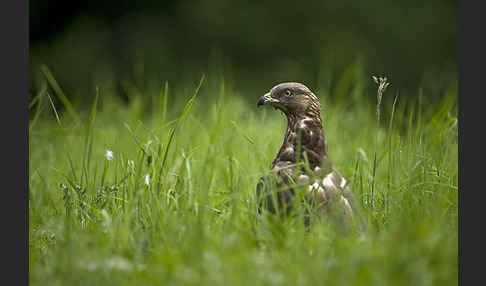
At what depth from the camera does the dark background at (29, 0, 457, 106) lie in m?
8.85

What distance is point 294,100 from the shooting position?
3219 mm

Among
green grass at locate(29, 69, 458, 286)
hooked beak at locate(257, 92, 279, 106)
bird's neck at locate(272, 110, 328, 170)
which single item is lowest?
green grass at locate(29, 69, 458, 286)

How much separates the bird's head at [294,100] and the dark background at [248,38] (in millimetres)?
5446

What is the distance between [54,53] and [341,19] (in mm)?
4889

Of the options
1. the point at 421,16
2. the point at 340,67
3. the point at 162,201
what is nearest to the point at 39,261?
the point at 162,201

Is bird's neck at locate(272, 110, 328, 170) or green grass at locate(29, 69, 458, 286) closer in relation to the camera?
green grass at locate(29, 69, 458, 286)

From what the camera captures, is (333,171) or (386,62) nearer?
(333,171)

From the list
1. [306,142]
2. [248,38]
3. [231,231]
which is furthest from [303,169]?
[248,38]

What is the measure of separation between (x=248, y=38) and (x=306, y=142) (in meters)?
6.24

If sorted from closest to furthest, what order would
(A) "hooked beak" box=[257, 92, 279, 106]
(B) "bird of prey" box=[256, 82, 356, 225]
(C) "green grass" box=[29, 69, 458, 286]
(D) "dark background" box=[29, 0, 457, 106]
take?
(C) "green grass" box=[29, 69, 458, 286] < (B) "bird of prey" box=[256, 82, 356, 225] < (A) "hooked beak" box=[257, 92, 279, 106] < (D) "dark background" box=[29, 0, 457, 106]

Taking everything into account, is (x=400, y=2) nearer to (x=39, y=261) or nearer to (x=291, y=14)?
(x=291, y=14)

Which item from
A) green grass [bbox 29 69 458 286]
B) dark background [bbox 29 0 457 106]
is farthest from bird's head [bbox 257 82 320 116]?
dark background [bbox 29 0 457 106]

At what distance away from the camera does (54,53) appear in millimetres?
9125

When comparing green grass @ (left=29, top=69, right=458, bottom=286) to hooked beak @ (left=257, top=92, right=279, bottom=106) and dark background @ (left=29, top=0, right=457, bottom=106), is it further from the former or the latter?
dark background @ (left=29, top=0, right=457, bottom=106)
